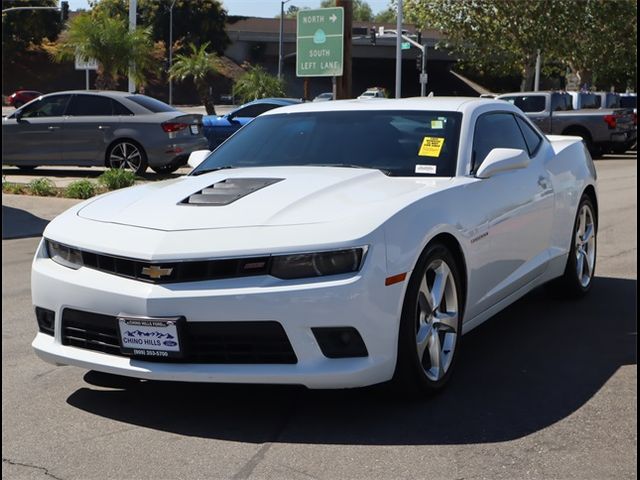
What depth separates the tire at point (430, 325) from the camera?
447cm

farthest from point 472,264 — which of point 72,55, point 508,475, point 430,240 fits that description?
point 72,55

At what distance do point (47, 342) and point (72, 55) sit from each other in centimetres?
2737

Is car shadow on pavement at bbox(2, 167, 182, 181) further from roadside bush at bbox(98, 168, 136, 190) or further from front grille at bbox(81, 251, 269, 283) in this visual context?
front grille at bbox(81, 251, 269, 283)

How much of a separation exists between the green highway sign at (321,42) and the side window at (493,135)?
10699mm

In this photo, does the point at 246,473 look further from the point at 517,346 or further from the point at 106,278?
the point at 517,346

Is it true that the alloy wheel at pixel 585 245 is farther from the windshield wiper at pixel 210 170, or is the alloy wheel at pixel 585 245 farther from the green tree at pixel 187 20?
the green tree at pixel 187 20

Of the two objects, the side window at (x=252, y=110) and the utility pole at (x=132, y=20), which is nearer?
the side window at (x=252, y=110)

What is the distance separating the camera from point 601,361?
551 cm

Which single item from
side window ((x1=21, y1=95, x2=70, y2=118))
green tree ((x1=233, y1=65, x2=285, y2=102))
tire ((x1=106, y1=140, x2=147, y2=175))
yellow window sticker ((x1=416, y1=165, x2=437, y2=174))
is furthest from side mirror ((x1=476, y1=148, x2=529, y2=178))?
green tree ((x1=233, y1=65, x2=285, y2=102))

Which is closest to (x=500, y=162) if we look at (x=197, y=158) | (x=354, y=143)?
(x=354, y=143)

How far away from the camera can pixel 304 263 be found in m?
4.25

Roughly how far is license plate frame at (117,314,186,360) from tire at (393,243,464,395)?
1003 mm

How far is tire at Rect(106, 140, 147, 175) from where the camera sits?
17.2 m

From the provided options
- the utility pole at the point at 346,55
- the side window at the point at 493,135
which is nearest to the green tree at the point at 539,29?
the utility pole at the point at 346,55
